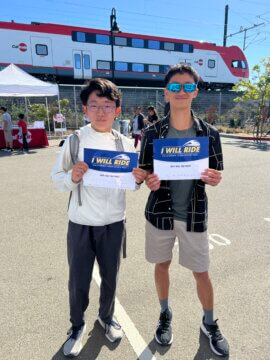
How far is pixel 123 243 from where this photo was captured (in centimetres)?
240

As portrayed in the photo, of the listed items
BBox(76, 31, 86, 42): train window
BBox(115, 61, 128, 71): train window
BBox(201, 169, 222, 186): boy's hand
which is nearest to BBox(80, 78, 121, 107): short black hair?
BBox(201, 169, 222, 186): boy's hand

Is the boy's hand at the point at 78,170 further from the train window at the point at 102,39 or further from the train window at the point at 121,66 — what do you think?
the train window at the point at 121,66

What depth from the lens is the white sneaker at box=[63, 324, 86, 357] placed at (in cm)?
221

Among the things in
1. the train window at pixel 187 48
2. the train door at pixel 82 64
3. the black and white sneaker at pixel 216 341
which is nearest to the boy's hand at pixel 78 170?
the black and white sneaker at pixel 216 341

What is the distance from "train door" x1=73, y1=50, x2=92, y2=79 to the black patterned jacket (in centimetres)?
1977

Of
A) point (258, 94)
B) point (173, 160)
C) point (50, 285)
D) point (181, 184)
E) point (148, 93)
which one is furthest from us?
point (148, 93)

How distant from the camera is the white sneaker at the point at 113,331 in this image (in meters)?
2.36

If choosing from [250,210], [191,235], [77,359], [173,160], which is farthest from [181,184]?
[250,210]

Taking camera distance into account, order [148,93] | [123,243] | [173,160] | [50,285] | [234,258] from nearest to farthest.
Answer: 1. [173,160]
2. [123,243]
3. [50,285]
4. [234,258]
5. [148,93]

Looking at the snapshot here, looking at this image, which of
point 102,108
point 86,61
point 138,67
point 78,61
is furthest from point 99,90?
Answer: point 138,67

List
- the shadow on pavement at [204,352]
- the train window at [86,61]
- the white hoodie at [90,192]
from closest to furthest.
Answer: the white hoodie at [90,192] → the shadow on pavement at [204,352] → the train window at [86,61]

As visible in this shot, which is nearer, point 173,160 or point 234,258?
point 173,160

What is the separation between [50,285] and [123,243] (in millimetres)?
1164

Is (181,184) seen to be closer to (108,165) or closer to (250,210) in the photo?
(108,165)
